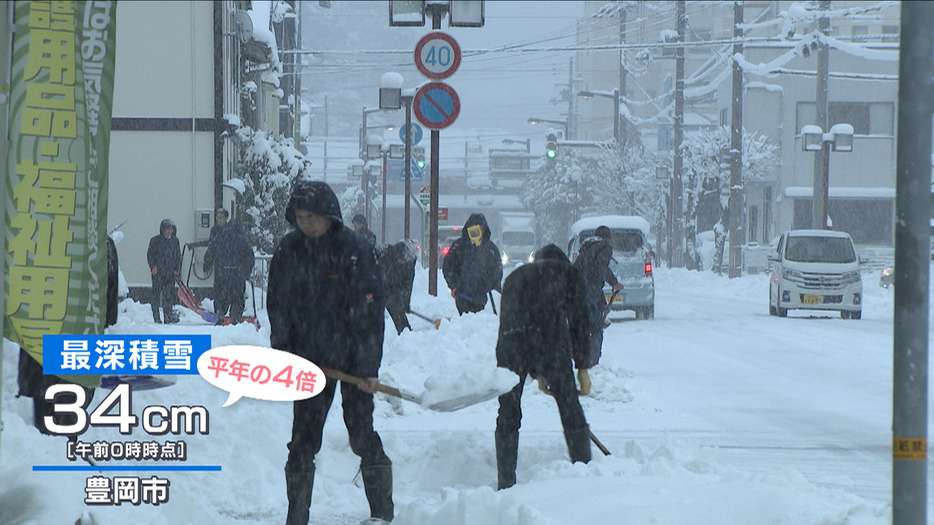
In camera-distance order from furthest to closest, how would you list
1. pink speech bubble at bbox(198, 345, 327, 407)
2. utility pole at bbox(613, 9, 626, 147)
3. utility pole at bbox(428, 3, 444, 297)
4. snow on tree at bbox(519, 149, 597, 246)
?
1. snow on tree at bbox(519, 149, 597, 246)
2. utility pole at bbox(613, 9, 626, 147)
3. utility pole at bbox(428, 3, 444, 297)
4. pink speech bubble at bbox(198, 345, 327, 407)

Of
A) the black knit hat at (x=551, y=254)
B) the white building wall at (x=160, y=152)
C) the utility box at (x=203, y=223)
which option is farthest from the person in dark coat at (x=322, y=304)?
the utility box at (x=203, y=223)

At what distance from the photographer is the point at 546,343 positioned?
6.76 m

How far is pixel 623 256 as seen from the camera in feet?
69.5

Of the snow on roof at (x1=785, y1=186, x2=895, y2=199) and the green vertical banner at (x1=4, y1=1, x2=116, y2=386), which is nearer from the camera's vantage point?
the green vertical banner at (x1=4, y1=1, x2=116, y2=386)

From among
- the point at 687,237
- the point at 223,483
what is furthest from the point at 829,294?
the point at 687,237

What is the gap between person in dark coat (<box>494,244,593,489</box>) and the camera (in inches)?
266

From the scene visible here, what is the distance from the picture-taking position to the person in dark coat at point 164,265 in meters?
16.3

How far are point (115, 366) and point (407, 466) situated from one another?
285cm

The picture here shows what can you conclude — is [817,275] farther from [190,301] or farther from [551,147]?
[551,147]

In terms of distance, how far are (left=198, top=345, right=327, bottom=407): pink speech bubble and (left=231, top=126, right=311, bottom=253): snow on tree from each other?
17684mm

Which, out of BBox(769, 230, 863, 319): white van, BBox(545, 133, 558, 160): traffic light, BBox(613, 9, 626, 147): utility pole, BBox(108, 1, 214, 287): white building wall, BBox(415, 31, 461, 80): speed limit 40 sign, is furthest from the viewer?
BBox(613, 9, 626, 147): utility pole

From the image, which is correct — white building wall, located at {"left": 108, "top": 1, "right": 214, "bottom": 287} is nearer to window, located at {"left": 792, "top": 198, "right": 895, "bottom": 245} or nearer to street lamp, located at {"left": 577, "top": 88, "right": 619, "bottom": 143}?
street lamp, located at {"left": 577, "top": 88, "right": 619, "bottom": 143}

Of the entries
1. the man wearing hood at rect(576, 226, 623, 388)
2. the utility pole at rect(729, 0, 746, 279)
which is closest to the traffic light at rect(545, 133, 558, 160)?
the utility pole at rect(729, 0, 746, 279)

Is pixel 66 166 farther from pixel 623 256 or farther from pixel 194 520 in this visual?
pixel 623 256
